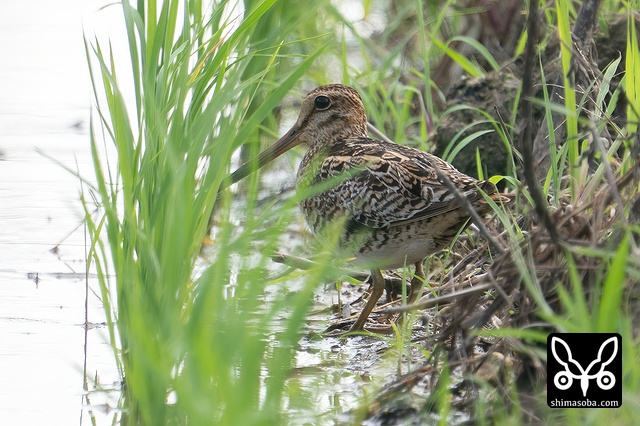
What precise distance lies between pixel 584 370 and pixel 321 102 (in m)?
2.62

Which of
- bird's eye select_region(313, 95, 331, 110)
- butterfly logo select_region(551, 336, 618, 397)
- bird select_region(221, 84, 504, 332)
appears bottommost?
butterfly logo select_region(551, 336, 618, 397)

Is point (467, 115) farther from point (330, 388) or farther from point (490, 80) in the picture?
point (330, 388)

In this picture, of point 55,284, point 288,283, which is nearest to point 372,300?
point 288,283

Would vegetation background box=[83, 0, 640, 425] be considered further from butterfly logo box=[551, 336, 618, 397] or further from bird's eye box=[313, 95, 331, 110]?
bird's eye box=[313, 95, 331, 110]

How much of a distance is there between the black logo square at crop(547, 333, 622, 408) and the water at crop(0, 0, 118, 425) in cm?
139

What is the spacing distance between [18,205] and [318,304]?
2.03 m

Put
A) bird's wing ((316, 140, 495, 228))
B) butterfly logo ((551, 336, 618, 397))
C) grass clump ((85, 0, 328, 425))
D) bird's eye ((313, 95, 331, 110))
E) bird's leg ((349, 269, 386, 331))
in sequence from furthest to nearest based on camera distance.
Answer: bird's eye ((313, 95, 331, 110)), bird's leg ((349, 269, 386, 331)), bird's wing ((316, 140, 495, 228)), butterfly logo ((551, 336, 618, 397)), grass clump ((85, 0, 328, 425))

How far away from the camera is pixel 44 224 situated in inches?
229

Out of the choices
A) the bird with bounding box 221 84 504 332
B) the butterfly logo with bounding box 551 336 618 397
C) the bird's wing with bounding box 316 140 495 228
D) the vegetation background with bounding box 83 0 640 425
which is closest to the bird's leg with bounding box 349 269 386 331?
the bird with bounding box 221 84 504 332

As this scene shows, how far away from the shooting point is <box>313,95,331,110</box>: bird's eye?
531cm

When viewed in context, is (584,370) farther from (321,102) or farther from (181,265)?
(321,102)

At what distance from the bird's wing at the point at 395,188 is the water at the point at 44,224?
1.18 m

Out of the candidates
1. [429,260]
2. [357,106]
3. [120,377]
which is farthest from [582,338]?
[357,106]

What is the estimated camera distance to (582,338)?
290 cm
